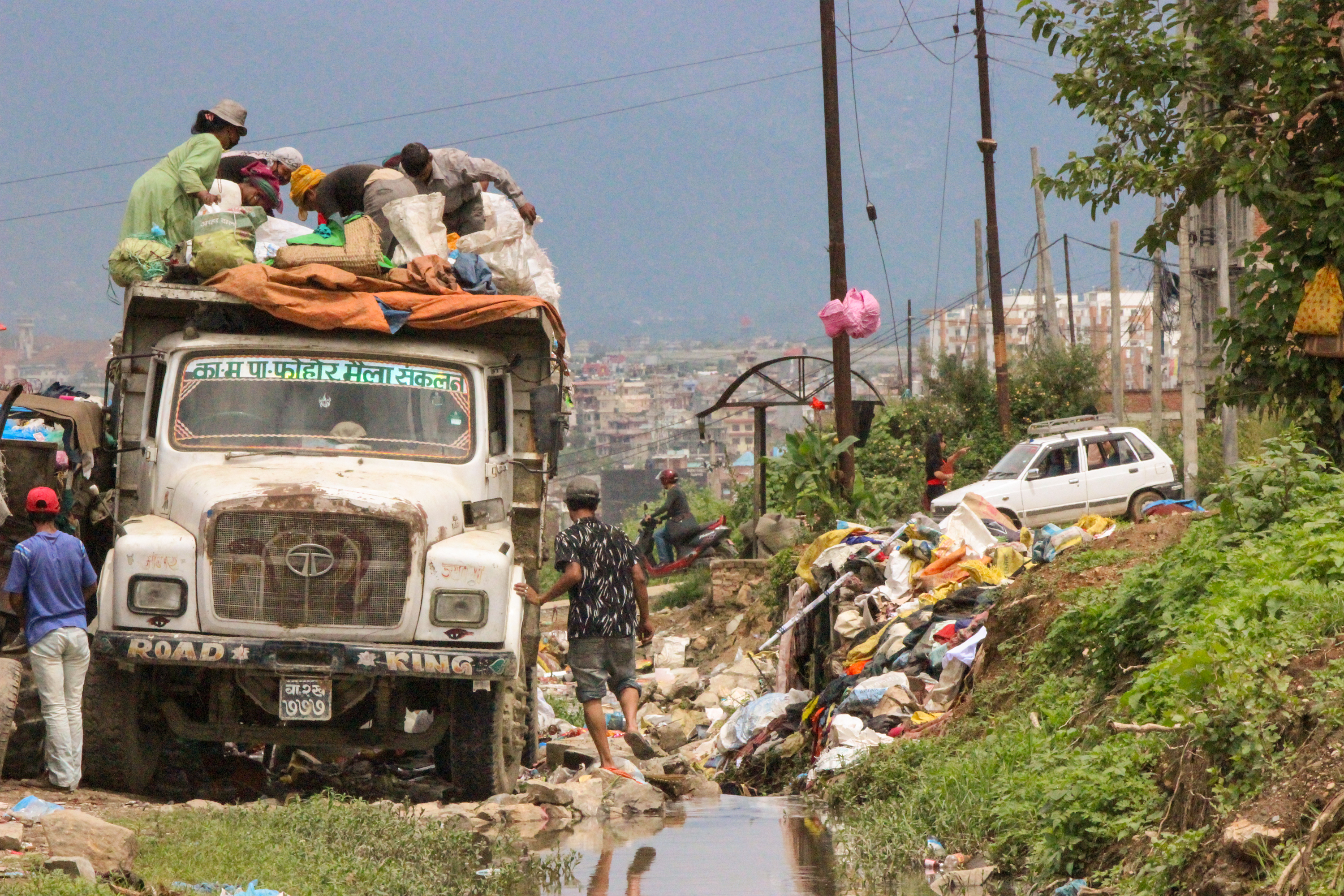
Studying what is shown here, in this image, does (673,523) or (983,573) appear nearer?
(983,573)

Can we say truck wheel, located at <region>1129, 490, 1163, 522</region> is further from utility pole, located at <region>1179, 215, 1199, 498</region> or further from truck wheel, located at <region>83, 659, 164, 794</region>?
truck wheel, located at <region>83, 659, 164, 794</region>

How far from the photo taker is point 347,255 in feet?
34.0

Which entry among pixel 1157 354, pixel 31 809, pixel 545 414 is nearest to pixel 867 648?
pixel 545 414

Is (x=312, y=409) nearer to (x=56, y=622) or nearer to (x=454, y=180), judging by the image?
(x=56, y=622)

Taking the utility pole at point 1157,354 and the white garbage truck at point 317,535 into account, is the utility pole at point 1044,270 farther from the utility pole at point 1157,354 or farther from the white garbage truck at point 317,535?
the white garbage truck at point 317,535

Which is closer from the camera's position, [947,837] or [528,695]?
[947,837]

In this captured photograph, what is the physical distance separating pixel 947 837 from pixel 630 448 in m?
122

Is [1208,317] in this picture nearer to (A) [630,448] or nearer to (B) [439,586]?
(B) [439,586]

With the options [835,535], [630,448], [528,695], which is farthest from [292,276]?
[630,448]

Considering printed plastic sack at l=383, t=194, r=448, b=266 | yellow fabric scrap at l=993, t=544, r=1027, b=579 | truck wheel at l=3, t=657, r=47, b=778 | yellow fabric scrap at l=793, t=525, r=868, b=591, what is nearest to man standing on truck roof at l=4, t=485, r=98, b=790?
truck wheel at l=3, t=657, r=47, b=778

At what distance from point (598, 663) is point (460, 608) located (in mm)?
1812

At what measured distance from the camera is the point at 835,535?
52.6 ft

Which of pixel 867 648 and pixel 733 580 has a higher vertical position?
pixel 733 580

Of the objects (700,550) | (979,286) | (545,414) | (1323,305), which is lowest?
(700,550)
